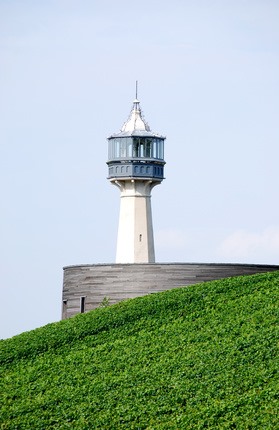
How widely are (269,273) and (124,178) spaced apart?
26.9 feet

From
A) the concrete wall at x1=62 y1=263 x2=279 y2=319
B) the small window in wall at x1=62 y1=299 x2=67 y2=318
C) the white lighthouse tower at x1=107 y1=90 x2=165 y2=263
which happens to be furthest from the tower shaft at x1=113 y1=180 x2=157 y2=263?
the concrete wall at x1=62 y1=263 x2=279 y2=319

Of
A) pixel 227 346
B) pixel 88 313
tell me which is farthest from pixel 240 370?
pixel 88 313

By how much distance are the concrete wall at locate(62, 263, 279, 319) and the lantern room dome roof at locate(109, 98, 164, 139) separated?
7.01m

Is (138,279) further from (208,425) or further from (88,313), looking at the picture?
(208,425)

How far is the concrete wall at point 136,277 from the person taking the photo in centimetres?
2777

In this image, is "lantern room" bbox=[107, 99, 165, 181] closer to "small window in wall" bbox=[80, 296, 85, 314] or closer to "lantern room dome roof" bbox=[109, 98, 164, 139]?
"lantern room dome roof" bbox=[109, 98, 164, 139]

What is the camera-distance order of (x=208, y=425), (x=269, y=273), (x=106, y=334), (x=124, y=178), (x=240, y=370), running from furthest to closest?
(x=124, y=178), (x=269, y=273), (x=106, y=334), (x=240, y=370), (x=208, y=425)

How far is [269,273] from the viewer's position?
27.2 meters

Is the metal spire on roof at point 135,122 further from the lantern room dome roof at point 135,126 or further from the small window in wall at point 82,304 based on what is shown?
the small window in wall at point 82,304

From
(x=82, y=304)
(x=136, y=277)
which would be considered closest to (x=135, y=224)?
(x=82, y=304)

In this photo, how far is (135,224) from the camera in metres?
34.3

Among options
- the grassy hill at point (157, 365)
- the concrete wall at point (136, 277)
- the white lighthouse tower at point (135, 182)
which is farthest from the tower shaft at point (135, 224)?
the grassy hill at point (157, 365)

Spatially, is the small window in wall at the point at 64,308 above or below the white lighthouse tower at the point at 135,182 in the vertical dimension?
below

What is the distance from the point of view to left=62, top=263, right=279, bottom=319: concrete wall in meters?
27.8
